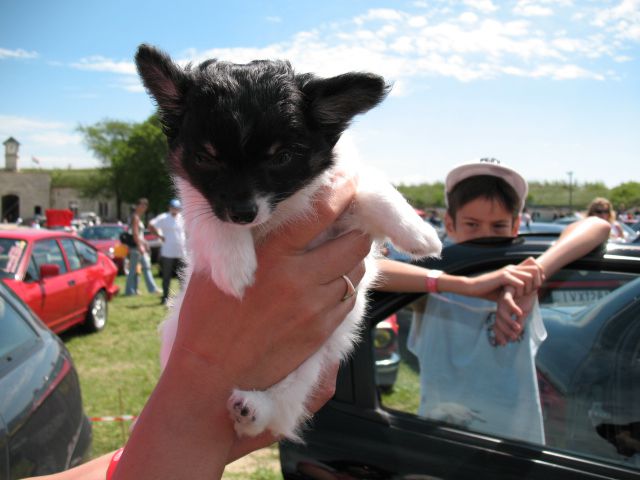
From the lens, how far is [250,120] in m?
1.67

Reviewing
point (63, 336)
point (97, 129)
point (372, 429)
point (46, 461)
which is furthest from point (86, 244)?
point (97, 129)

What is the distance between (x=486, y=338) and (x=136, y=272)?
13.7 m

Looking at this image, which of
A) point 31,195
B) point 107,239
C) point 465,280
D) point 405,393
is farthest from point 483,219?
point 31,195

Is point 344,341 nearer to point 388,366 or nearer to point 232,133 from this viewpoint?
point 388,366

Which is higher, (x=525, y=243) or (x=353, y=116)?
(x=353, y=116)

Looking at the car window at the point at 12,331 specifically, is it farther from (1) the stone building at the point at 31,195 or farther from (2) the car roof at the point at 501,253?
(1) the stone building at the point at 31,195

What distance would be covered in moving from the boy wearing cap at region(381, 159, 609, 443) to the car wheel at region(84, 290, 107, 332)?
30.1 feet

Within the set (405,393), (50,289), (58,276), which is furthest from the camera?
(58,276)

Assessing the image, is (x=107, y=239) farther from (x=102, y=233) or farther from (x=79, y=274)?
(x=79, y=274)

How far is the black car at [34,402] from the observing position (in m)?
2.16

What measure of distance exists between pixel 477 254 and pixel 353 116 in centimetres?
93

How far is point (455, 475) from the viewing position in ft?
6.49

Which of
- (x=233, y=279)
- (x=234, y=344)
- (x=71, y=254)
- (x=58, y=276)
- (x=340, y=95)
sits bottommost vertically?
(x=58, y=276)

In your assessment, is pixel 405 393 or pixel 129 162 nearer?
pixel 405 393
